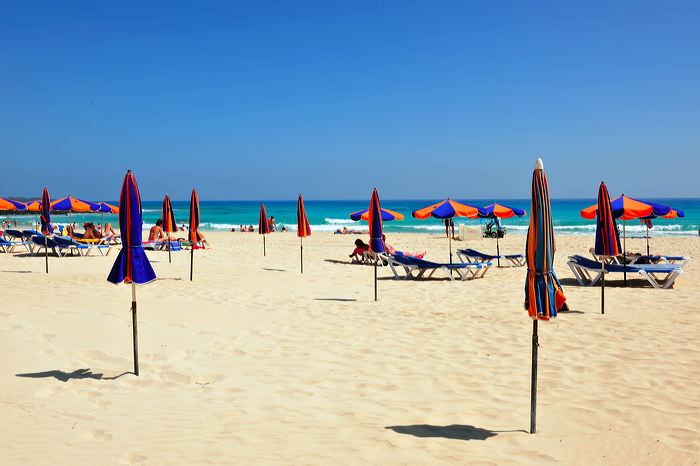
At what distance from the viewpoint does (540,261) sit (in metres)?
4.21

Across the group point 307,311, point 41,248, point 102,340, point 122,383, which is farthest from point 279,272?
point 41,248

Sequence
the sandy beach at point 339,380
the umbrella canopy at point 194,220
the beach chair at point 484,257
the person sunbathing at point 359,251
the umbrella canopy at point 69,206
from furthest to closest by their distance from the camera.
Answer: the umbrella canopy at point 69,206, the person sunbathing at point 359,251, the beach chair at point 484,257, the umbrella canopy at point 194,220, the sandy beach at point 339,380

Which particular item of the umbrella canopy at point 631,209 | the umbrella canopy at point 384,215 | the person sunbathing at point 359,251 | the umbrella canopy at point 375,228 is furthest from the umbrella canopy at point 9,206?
the umbrella canopy at point 631,209

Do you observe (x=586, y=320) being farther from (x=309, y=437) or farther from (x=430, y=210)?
(x=430, y=210)

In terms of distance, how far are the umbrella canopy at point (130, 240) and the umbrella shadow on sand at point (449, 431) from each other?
9.64ft

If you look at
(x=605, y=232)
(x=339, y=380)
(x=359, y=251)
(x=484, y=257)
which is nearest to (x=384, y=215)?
(x=359, y=251)

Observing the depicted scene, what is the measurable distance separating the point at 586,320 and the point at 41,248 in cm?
1895

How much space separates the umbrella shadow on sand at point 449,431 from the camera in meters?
4.32

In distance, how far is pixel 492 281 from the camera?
44.3 feet

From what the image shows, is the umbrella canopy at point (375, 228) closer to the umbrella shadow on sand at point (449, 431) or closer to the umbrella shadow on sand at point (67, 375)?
the umbrella shadow on sand at point (67, 375)

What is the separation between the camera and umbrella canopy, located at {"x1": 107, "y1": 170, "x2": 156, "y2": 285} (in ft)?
18.5

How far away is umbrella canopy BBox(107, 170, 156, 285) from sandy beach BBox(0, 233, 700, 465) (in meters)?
1.02

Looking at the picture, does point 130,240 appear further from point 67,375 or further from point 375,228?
point 375,228

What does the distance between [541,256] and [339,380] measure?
8.36ft
